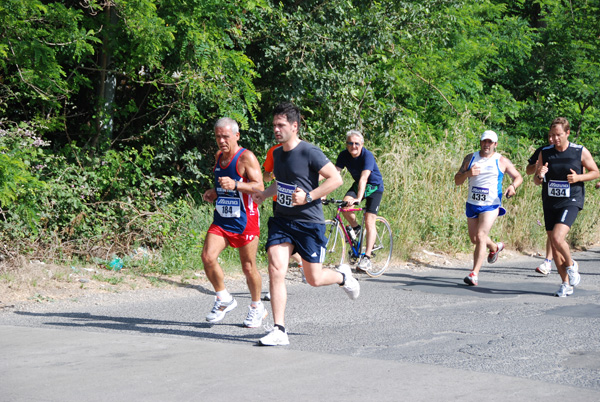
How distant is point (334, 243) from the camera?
10844 mm

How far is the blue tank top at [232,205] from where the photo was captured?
22.6 feet

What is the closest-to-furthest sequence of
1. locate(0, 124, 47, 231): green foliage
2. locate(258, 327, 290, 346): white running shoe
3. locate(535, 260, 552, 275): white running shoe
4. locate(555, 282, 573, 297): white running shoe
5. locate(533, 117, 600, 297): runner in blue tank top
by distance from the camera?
locate(258, 327, 290, 346): white running shoe, locate(0, 124, 47, 231): green foliage, locate(555, 282, 573, 297): white running shoe, locate(533, 117, 600, 297): runner in blue tank top, locate(535, 260, 552, 275): white running shoe

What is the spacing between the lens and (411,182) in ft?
45.7

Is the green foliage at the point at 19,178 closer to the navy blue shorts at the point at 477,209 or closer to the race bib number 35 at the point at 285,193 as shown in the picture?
the race bib number 35 at the point at 285,193

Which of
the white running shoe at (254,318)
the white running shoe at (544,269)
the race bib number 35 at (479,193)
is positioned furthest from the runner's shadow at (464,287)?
the white running shoe at (254,318)

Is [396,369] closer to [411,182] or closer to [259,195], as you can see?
[259,195]

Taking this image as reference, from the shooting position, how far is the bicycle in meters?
10.8

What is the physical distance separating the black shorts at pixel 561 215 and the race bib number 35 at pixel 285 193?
15.5 ft

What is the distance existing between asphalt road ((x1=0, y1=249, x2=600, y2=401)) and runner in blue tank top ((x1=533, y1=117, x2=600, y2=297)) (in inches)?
16.4

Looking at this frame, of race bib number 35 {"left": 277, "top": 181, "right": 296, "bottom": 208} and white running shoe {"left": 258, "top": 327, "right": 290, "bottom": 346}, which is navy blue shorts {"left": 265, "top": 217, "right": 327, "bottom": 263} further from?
white running shoe {"left": 258, "top": 327, "right": 290, "bottom": 346}

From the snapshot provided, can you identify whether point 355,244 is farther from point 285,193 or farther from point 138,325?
point 285,193

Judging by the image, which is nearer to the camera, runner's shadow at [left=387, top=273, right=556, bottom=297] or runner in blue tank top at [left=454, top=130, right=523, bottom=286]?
runner's shadow at [left=387, top=273, right=556, bottom=297]

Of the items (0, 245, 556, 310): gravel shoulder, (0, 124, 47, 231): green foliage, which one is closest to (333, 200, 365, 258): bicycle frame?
(0, 245, 556, 310): gravel shoulder

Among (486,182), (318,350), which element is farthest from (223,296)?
(486,182)
